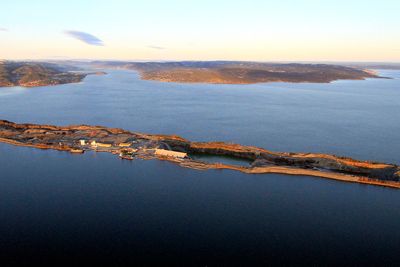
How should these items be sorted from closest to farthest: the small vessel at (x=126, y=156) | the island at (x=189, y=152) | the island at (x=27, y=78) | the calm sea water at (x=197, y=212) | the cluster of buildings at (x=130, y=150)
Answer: the calm sea water at (x=197, y=212) → the island at (x=189, y=152) → the small vessel at (x=126, y=156) → the cluster of buildings at (x=130, y=150) → the island at (x=27, y=78)

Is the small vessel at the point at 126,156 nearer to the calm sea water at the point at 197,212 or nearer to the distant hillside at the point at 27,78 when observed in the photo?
the calm sea water at the point at 197,212

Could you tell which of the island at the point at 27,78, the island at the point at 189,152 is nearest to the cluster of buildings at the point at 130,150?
the island at the point at 189,152

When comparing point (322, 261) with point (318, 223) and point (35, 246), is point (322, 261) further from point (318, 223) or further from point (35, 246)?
point (35, 246)

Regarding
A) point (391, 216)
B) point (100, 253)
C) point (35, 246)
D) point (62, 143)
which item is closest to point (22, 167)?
point (62, 143)

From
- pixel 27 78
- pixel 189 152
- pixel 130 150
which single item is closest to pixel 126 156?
pixel 130 150

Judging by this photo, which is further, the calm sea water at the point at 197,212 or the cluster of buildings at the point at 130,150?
the cluster of buildings at the point at 130,150

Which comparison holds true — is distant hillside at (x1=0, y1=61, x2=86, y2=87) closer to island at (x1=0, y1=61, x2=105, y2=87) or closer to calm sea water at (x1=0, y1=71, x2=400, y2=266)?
island at (x1=0, y1=61, x2=105, y2=87)

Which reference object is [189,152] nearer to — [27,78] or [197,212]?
[197,212]

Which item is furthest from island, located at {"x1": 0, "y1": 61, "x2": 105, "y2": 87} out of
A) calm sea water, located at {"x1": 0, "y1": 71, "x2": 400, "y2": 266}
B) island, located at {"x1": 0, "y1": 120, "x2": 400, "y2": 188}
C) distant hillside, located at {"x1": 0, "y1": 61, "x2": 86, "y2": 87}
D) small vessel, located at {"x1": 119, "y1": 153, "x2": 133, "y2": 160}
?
small vessel, located at {"x1": 119, "y1": 153, "x2": 133, "y2": 160}
